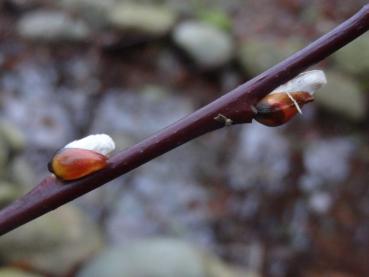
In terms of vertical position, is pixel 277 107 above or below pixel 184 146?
A: below

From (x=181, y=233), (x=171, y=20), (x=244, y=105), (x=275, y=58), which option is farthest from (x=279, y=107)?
(x=171, y=20)

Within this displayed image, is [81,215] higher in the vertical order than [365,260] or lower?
higher

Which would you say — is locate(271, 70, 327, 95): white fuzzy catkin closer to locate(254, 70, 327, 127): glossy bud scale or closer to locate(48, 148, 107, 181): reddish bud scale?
locate(254, 70, 327, 127): glossy bud scale

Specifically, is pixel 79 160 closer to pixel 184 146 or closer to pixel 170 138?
pixel 170 138

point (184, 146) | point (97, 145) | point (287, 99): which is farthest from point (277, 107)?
point (184, 146)

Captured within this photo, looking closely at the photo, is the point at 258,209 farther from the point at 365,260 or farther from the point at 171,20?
the point at 171,20

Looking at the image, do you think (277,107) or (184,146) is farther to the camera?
(184,146)

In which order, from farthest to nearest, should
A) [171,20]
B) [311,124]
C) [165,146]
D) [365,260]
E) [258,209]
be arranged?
[171,20] → [311,124] → [258,209] → [365,260] → [165,146]
